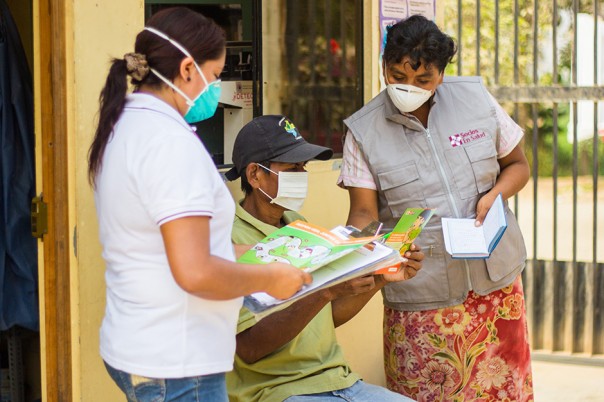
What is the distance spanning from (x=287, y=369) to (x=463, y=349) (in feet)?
2.27

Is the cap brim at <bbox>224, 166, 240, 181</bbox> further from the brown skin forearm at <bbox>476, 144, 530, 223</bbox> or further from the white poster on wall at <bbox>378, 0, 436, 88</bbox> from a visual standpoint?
the white poster on wall at <bbox>378, 0, 436, 88</bbox>

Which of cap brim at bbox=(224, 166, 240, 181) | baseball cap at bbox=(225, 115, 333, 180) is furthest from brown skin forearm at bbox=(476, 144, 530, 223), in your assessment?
cap brim at bbox=(224, 166, 240, 181)

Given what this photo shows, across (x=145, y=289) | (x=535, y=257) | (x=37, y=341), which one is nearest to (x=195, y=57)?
(x=145, y=289)

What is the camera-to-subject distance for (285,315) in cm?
270

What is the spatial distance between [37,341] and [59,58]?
1208mm

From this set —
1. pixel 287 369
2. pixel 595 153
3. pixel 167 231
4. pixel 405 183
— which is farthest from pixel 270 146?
pixel 595 153

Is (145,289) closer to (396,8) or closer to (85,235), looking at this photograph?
(85,235)

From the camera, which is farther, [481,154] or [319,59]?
[319,59]

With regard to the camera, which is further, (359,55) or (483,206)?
(359,55)

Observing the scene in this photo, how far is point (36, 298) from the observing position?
11.3 feet

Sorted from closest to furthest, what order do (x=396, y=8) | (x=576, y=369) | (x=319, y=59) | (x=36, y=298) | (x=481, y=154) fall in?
(x=481, y=154) → (x=36, y=298) → (x=319, y=59) → (x=396, y=8) → (x=576, y=369)

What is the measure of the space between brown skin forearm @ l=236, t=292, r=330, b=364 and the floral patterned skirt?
632mm

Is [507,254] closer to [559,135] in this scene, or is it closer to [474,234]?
[474,234]

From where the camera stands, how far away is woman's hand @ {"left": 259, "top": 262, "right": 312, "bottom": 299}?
2.12 metres
